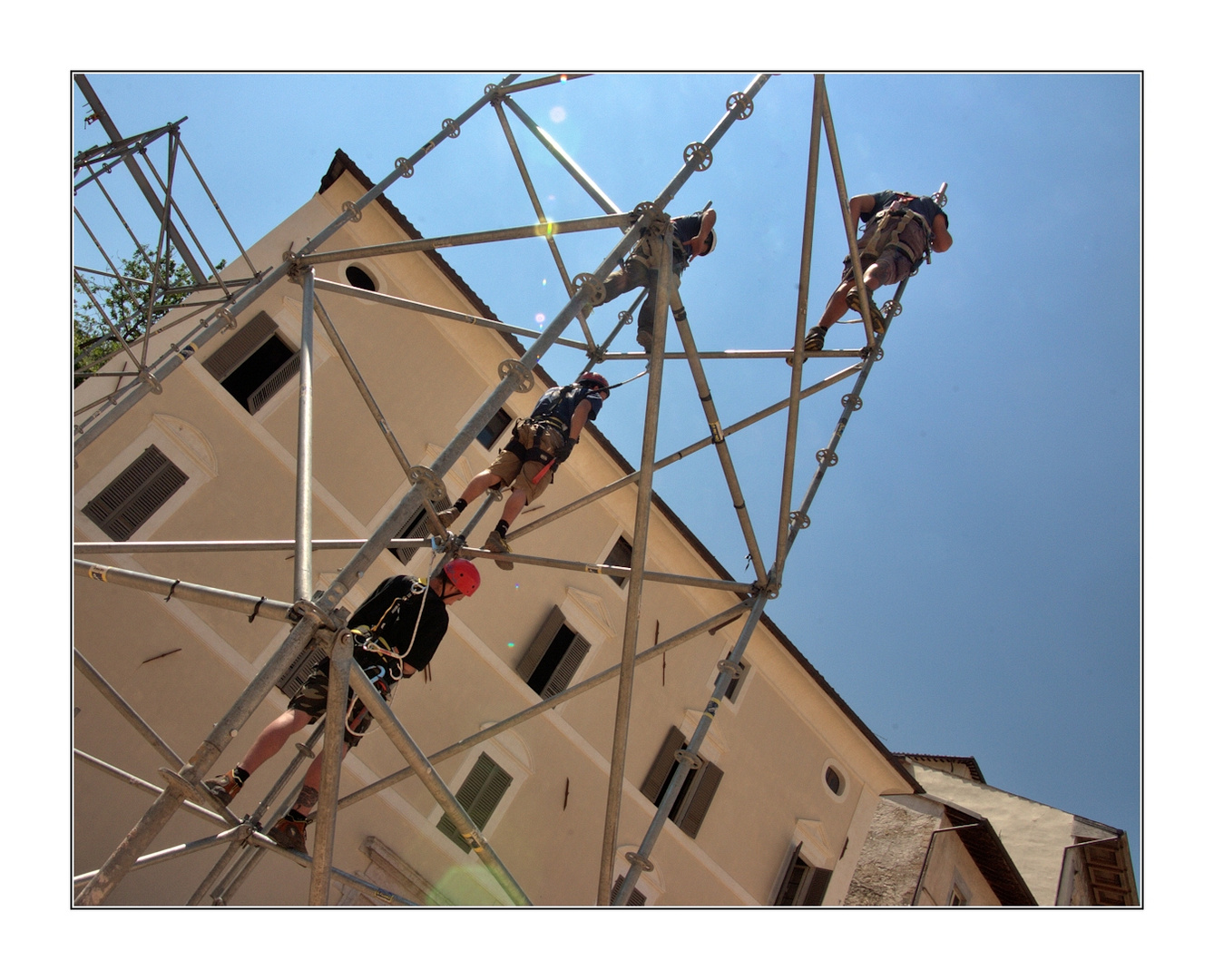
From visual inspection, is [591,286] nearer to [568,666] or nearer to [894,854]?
[568,666]

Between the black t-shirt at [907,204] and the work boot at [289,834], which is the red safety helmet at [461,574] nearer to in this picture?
the work boot at [289,834]

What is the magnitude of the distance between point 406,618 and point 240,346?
687 centimetres

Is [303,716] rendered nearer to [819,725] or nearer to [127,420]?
[127,420]

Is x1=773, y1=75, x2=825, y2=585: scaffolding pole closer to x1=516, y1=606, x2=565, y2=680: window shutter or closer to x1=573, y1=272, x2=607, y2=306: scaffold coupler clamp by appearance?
x1=573, y1=272, x2=607, y2=306: scaffold coupler clamp

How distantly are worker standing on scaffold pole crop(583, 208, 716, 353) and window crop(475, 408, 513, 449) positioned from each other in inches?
235

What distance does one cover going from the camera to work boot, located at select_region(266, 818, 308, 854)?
5.19 m

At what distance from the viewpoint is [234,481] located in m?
10.7

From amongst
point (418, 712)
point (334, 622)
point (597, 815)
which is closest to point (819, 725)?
point (597, 815)

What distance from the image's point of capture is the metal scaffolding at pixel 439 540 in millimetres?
3348

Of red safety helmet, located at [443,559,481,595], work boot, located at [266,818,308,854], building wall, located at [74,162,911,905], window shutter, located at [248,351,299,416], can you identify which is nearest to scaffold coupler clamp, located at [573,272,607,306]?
red safety helmet, located at [443,559,481,595]

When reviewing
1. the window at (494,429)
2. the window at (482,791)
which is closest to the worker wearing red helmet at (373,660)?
the window at (482,791)

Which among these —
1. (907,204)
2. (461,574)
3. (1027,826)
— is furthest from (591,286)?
(1027,826)

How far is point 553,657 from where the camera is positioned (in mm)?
12797

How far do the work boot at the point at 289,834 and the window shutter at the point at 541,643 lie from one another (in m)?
6.97
